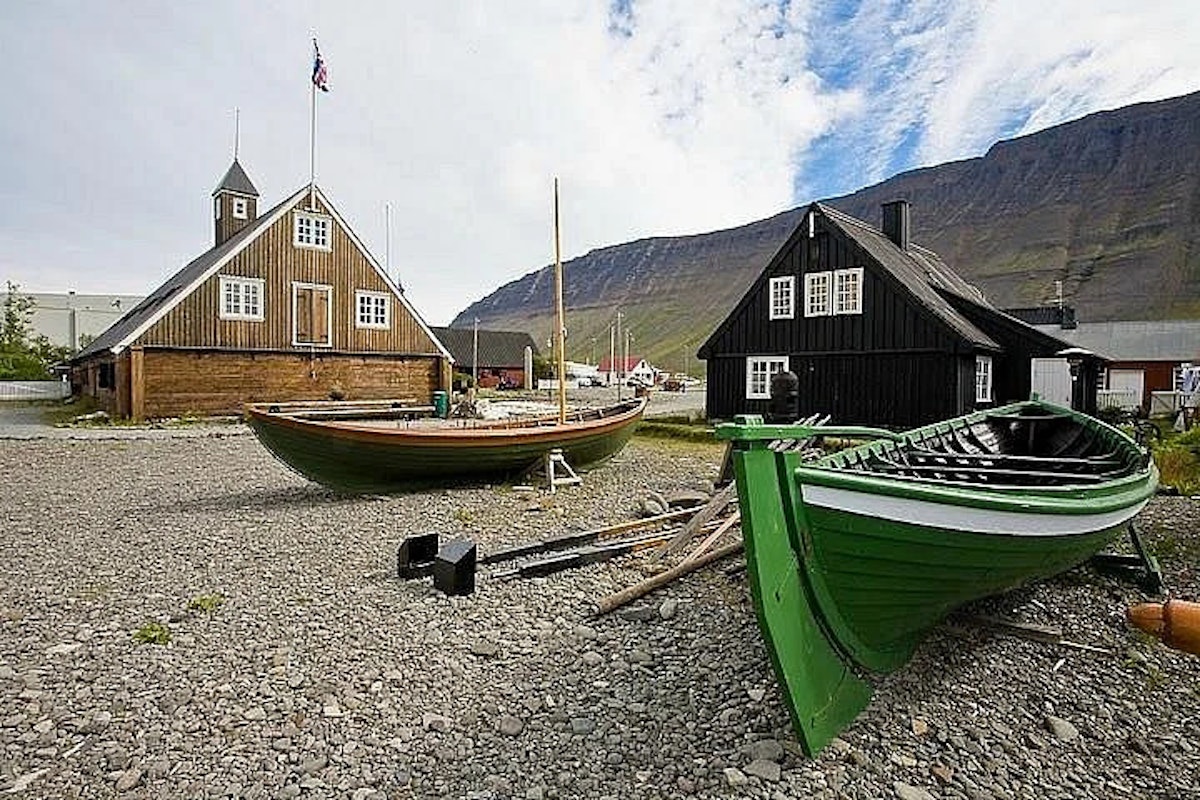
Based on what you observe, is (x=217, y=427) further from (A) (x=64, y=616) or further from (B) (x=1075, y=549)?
(B) (x=1075, y=549)

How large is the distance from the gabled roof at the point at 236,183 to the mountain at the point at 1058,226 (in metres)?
102

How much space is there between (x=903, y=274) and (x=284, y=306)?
1952cm

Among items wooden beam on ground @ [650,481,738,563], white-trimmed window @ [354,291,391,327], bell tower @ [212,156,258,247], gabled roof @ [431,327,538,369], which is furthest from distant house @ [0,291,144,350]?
wooden beam on ground @ [650,481,738,563]

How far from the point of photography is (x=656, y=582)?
20.5 ft

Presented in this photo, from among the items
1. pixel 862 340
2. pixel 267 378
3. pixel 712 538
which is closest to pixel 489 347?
pixel 267 378

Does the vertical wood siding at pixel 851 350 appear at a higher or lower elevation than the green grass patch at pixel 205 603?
higher

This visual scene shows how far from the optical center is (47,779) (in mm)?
3654

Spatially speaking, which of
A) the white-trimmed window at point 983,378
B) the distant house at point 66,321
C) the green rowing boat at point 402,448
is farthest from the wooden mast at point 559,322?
the distant house at point 66,321

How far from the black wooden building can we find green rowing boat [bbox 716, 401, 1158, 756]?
14.6 m

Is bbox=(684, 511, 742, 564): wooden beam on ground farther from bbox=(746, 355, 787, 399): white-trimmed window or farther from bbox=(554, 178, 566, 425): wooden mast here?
bbox=(746, 355, 787, 399): white-trimmed window

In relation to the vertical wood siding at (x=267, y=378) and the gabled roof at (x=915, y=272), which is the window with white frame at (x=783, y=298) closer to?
the gabled roof at (x=915, y=272)

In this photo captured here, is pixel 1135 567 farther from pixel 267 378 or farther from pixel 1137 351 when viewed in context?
pixel 1137 351

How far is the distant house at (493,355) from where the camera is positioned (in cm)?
6109

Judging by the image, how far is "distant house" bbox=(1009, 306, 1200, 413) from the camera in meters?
33.8
